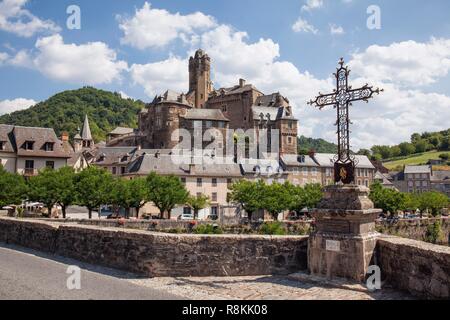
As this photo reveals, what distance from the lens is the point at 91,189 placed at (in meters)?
35.9

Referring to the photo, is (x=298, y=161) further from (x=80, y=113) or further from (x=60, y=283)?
(x=80, y=113)

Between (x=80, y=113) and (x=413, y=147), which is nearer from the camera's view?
(x=80, y=113)

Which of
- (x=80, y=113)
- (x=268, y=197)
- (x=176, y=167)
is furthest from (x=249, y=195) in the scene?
(x=80, y=113)

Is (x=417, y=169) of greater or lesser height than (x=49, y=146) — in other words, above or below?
below

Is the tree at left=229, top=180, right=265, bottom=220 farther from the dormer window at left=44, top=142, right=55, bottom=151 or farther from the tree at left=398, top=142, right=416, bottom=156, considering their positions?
the tree at left=398, top=142, right=416, bottom=156

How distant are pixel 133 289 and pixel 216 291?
1590mm

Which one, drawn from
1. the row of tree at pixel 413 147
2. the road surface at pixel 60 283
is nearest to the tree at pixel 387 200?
the road surface at pixel 60 283

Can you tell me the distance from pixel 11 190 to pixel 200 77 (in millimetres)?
71960

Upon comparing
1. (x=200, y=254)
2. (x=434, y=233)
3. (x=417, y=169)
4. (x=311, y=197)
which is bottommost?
(x=434, y=233)

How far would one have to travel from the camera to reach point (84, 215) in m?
46.3

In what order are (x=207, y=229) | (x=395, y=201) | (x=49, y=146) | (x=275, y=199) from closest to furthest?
1. (x=207, y=229)
2. (x=275, y=199)
3. (x=49, y=146)
4. (x=395, y=201)

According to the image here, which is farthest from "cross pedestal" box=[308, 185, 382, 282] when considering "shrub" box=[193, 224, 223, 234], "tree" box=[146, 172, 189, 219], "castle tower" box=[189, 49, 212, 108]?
"castle tower" box=[189, 49, 212, 108]
